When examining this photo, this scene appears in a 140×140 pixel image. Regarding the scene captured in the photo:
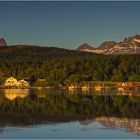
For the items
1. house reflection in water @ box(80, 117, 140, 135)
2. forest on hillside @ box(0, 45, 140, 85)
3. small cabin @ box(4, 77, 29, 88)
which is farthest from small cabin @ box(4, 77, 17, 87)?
house reflection in water @ box(80, 117, 140, 135)

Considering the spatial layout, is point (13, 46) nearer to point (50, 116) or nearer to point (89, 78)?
point (89, 78)

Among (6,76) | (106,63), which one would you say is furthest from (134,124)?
(6,76)

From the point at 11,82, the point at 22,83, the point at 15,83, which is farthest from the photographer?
the point at 11,82

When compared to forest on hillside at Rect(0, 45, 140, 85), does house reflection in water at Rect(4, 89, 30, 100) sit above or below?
below

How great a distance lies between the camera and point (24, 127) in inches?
877

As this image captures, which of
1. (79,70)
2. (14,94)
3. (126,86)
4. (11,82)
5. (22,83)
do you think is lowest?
(14,94)

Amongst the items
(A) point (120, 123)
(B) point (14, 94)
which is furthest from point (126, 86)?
(A) point (120, 123)

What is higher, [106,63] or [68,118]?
[106,63]

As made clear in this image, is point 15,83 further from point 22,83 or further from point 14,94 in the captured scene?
point 14,94

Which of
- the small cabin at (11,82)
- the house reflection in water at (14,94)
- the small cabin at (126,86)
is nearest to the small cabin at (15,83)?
the small cabin at (11,82)

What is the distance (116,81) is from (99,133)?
226 ft

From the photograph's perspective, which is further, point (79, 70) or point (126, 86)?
point (79, 70)

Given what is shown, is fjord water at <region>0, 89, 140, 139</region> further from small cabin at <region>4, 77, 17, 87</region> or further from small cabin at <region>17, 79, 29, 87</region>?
small cabin at <region>4, 77, 17, 87</region>

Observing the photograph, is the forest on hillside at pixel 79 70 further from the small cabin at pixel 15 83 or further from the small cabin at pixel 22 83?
the small cabin at pixel 15 83
